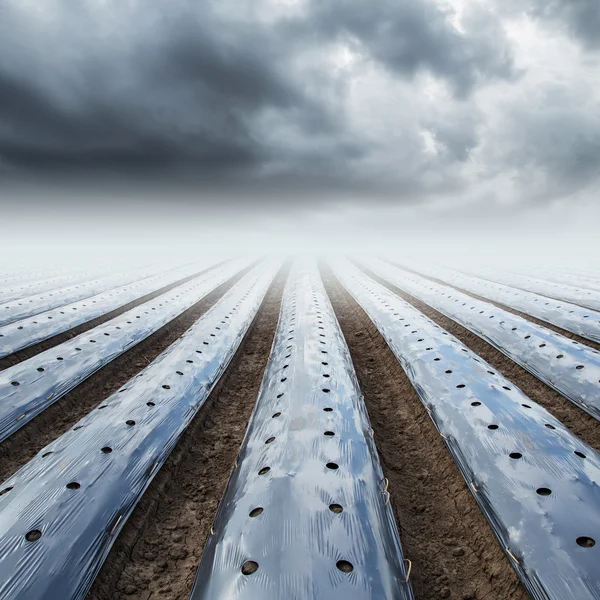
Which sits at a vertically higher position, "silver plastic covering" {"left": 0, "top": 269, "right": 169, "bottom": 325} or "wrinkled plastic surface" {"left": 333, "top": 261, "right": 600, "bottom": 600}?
"wrinkled plastic surface" {"left": 333, "top": 261, "right": 600, "bottom": 600}

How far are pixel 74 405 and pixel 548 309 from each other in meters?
9.00

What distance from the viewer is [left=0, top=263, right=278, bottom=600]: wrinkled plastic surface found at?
189 centimetres

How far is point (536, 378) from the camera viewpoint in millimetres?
4996

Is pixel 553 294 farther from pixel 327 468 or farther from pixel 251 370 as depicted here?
pixel 327 468

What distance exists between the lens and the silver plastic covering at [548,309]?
6.64 meters

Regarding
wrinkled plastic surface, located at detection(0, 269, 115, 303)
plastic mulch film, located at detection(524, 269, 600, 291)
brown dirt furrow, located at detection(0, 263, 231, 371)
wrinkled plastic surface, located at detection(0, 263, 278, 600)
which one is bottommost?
plastic mulch film, located at detection(524, 269, 600, 291)

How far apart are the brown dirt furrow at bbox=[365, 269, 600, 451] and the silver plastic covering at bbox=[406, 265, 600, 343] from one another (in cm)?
179

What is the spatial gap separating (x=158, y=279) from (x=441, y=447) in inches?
507

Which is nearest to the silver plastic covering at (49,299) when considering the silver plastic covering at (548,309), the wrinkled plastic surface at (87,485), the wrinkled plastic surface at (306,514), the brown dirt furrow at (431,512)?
the wrinkled plastic surface at (87,485)

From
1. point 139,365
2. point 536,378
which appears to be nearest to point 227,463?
point 139,365

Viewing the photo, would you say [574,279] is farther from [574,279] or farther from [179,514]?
[179,514]

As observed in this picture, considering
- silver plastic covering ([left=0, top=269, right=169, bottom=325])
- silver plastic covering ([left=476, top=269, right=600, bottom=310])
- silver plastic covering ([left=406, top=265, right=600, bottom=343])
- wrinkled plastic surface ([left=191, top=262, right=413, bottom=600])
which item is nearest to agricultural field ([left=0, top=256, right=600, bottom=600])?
wrinkled plastic surface ([left=191, top=262, right=413, bottom=600])

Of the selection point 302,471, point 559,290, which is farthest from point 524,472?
point 559,290

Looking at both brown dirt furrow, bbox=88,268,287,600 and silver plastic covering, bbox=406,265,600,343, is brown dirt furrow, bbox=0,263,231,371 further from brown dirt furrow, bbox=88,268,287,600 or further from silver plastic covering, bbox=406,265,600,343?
silver plastic covering, bbox=406,265,600,343
